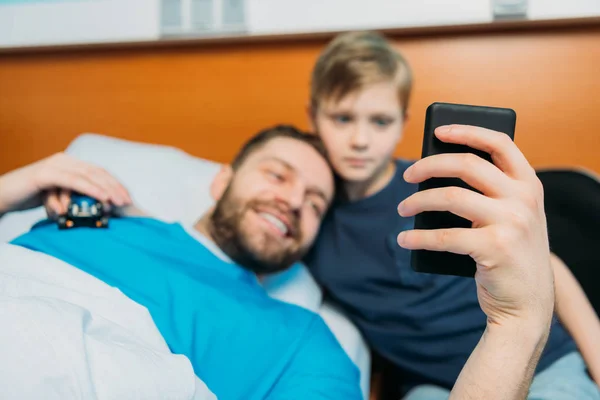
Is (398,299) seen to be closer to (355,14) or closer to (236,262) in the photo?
(236,262)

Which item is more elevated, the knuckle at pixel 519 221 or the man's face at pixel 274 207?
A: the knuckle at pixel 519 221

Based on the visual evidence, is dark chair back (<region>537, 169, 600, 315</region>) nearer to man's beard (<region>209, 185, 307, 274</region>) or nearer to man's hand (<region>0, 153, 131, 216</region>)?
man's beard (<region>209, 185, 307, 274</region>)

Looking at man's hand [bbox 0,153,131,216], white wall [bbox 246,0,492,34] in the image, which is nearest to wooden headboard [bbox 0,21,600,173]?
white wall [bbox 246,0,492,34]

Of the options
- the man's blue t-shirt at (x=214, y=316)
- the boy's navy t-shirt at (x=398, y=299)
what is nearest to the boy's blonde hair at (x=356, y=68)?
the boy's navy t-shirt at (x=398, y=299)

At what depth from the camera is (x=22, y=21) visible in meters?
1.32

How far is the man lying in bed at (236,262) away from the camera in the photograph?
696 mm

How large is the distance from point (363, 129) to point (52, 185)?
570 mm

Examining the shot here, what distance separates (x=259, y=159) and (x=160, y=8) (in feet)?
1.81

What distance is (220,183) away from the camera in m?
1.07

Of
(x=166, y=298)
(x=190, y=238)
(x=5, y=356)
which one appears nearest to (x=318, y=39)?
(x=190, y=238)

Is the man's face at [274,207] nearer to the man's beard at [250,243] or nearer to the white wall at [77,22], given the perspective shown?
the man's beard at [250,243]

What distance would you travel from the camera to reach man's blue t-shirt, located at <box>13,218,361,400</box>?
0.68m

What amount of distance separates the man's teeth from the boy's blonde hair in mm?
273

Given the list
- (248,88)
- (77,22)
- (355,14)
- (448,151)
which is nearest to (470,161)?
(448,151)
